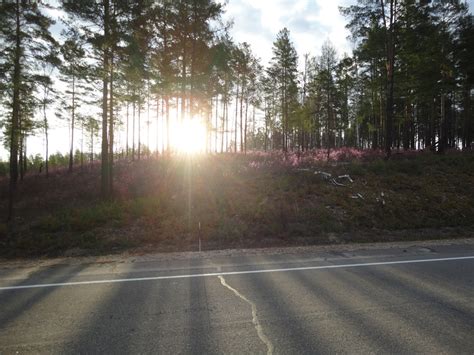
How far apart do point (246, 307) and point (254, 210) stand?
312 inches

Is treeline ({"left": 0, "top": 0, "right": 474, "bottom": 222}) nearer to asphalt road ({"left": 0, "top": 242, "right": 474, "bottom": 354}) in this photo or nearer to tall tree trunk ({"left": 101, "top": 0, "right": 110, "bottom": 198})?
tall tree trunk ({"left": 101, "top": 0, "right": 110, "bottom": 198})

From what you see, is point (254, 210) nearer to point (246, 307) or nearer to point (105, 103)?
point (246, 307)

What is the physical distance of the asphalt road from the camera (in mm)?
3578

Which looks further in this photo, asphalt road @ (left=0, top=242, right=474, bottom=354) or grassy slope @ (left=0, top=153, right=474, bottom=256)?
grassy slope @ (left=0, top=153, right=474, bottom=256)

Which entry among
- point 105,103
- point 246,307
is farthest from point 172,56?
point 246,307

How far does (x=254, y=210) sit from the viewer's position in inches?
491

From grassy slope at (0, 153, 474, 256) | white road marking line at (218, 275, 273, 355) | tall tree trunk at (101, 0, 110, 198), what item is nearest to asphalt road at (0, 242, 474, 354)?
white road marking line at (218, 275, 273, 355)

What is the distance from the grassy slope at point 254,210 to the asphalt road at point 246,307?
3030 mm

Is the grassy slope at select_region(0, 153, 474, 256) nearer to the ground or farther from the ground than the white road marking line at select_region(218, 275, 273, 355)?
farther from the ground

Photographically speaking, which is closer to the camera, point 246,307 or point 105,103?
point 246,307

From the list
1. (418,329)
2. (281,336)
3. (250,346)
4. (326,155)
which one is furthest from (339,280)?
(326,155)

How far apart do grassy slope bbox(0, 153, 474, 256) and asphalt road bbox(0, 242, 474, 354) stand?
3030 mm

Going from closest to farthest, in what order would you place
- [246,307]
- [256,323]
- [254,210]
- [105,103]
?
[256,323] < [246,307] < [254,210] < [105,103]

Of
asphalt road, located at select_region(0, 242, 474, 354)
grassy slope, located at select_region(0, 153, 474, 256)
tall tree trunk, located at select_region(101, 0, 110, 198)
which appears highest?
tall tree trunk, located at select_region(101, 0, 110, 198)
